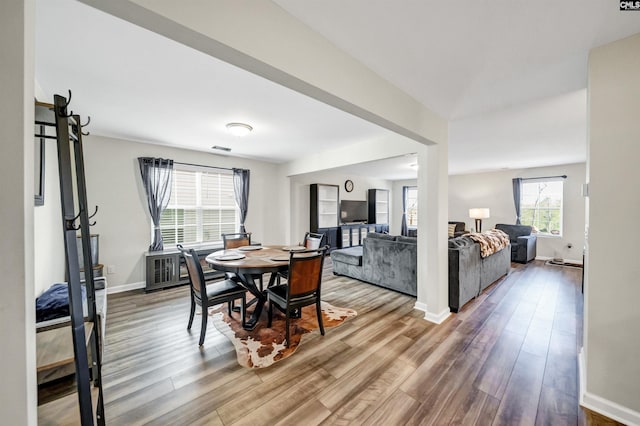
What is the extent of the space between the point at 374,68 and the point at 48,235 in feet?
12.7

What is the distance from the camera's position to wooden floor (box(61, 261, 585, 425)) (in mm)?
1556

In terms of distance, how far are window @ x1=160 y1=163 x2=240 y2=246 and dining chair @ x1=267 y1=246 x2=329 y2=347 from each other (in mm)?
2906

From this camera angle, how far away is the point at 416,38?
1.54 meters

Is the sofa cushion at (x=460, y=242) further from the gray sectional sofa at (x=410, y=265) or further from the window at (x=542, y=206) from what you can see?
the window at (x=542, y=206)

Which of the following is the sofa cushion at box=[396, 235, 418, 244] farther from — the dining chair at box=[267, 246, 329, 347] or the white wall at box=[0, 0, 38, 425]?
the white wall at box=[0, 0, 38, 425]

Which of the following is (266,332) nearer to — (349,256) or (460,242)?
(349,256)

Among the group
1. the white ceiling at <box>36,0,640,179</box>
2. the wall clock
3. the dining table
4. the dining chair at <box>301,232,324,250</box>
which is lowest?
the dining table

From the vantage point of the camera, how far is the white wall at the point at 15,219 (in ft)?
2.29

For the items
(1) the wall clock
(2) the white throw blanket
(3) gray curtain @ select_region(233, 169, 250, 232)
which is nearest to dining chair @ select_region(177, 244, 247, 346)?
(3) gray curtain @ select_region(233, 169, 250, 232)

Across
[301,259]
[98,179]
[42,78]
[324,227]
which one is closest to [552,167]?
[324,227]

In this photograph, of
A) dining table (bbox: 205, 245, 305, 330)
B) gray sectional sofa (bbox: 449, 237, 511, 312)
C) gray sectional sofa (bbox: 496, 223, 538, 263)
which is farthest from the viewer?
gray sectional sofa (bbox: 496, 223, 538, 263)

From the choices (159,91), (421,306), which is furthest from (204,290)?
(421,306)

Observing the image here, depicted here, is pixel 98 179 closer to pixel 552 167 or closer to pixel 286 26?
pixel 286 26

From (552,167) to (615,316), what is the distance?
6.27m
